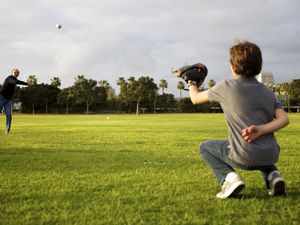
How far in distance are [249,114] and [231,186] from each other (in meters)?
0.95

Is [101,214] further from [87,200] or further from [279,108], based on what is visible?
[279,108]

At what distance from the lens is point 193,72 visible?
5.30 metres

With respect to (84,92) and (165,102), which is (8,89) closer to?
(84,92)

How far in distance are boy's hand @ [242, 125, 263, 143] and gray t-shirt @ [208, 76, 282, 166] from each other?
11cm

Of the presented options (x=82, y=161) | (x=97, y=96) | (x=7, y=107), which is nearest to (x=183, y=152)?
(x=82, y=161)

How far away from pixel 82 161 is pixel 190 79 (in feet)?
13.7

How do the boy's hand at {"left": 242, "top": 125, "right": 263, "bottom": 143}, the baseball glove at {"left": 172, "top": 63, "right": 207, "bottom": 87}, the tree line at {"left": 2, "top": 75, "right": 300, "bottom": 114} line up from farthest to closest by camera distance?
the tree line at {"left": 2, "top": 75, "right": 300, "bottom": 114}
the baseball glove at {"left": 172, "top": 63, "right": 207, "bottom": 87}
the boy's hand at {"left": 242, "top": 125, "right": 263, "bottom": 143}

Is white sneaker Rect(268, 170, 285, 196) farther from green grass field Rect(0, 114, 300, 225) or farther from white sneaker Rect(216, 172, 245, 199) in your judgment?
white sneaker Rect(216, 172, 245, 199)

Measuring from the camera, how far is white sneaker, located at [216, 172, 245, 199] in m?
5.00

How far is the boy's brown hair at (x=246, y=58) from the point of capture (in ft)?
15.4

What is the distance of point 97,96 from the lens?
120125 mm

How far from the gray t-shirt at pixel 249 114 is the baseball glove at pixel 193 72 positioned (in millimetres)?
495

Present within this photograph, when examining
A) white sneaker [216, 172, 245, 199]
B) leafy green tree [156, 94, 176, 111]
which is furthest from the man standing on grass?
leafy green tree [156, 94, 176, 111]

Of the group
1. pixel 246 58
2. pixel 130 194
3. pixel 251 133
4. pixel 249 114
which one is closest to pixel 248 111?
pixel 249 114
